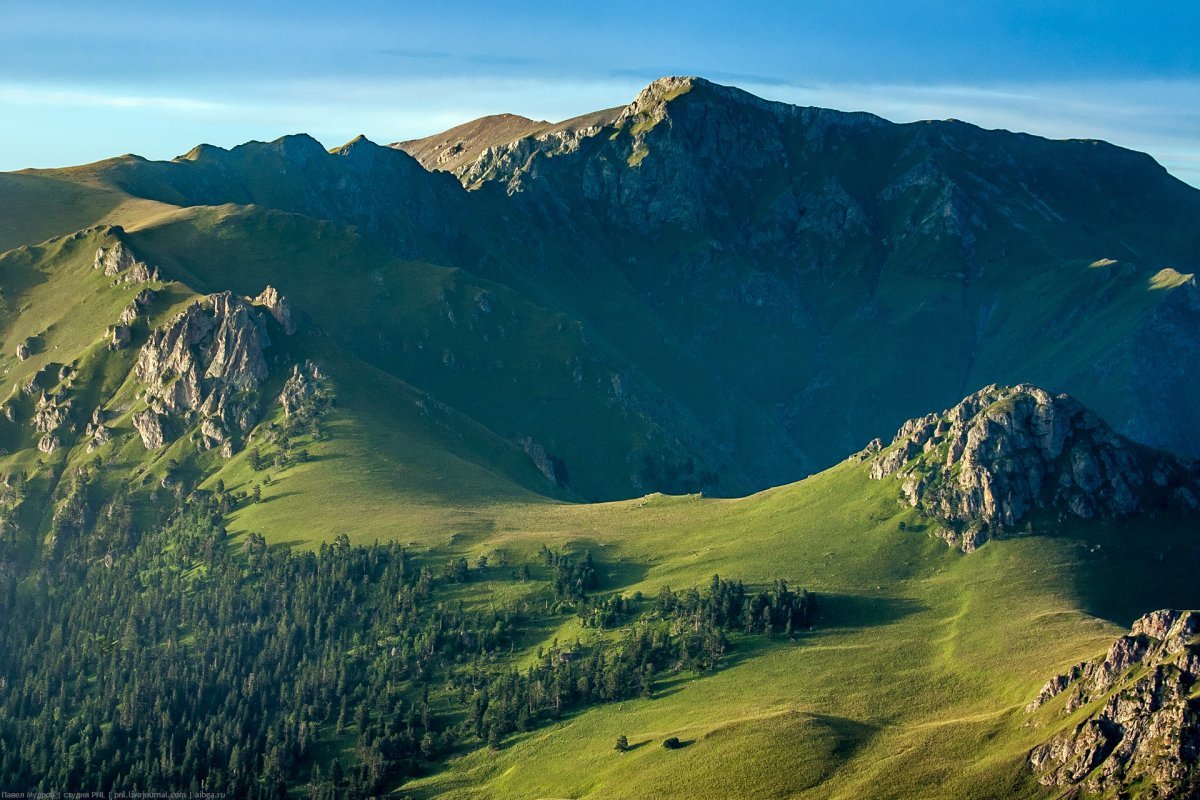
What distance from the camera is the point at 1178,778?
195125 mm

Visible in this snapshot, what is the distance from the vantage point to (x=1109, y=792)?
19988cm

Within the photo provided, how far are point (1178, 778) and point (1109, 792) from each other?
31.7 ft
